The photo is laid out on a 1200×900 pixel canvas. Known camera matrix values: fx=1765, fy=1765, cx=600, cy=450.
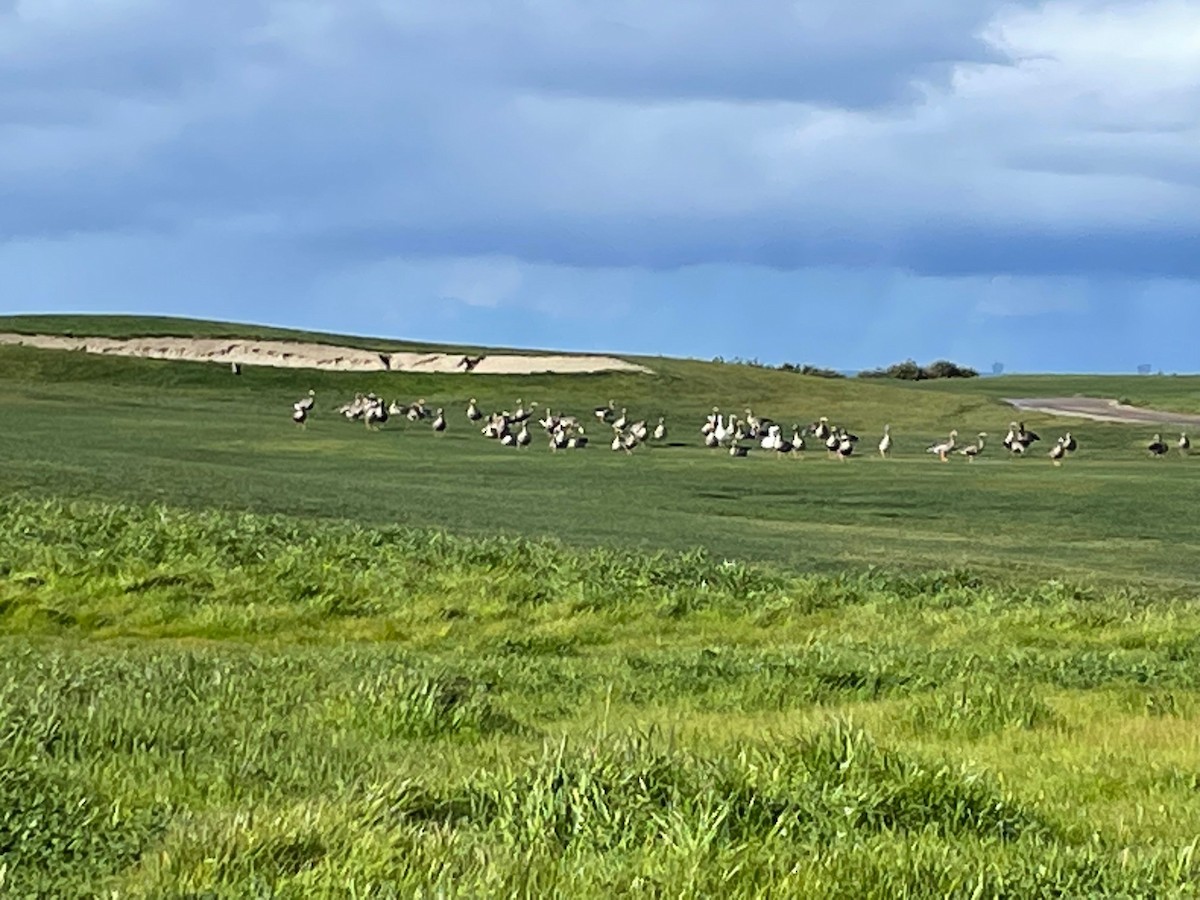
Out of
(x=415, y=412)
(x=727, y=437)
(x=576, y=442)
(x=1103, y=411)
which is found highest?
(x=1103, y=411)

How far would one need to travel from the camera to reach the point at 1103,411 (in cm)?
8850

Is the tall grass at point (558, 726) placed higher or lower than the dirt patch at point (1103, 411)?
lower

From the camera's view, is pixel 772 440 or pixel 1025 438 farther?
pixel 1025 438

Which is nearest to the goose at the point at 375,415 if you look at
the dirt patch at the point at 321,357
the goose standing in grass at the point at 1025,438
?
the goose standing in grass at the point at 1025,438

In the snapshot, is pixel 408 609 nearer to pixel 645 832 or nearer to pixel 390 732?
pixel 390 732

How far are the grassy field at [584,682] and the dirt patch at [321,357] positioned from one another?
5239 centimetres

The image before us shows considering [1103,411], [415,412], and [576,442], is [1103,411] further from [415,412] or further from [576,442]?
[576,442]

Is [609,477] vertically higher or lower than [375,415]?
lower

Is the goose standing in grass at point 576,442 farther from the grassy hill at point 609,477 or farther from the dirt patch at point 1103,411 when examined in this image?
the dirt patch at point 1103,411

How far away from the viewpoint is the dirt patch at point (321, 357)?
94.1m

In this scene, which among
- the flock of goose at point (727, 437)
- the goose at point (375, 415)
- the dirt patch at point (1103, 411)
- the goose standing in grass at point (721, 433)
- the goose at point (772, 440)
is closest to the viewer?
the goose at point (772, 440)

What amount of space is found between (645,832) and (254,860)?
155cm

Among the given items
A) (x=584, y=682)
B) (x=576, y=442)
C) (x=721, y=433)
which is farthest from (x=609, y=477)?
(x=584, y=682)

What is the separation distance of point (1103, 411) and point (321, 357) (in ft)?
136
